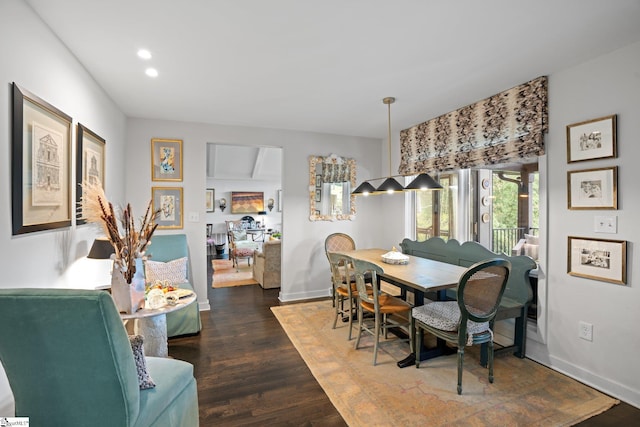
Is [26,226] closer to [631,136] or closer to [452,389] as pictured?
[452,389]

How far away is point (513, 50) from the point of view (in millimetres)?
2227

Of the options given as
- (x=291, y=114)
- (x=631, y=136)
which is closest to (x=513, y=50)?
(x=631, y=136)

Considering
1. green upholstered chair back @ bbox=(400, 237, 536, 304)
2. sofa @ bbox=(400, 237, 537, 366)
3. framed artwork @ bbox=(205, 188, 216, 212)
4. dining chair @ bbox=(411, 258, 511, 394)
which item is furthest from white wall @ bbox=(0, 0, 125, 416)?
framed artwork @ bbox=(205, 188, 216, 212)

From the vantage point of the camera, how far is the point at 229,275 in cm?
623

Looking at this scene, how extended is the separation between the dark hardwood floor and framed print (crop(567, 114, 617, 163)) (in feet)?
5.99

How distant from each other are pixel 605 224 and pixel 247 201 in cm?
863

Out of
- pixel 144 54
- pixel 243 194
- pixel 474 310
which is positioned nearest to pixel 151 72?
pixel 144 54

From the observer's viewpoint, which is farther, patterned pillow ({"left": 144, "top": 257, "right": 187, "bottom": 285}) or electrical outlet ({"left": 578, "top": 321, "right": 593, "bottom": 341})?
patterned pillow ({"left": 144, "top": 257, "right": 187, "bottom": 285})

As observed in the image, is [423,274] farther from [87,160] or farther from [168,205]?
[168,205]

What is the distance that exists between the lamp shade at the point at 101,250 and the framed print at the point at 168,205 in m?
1.67

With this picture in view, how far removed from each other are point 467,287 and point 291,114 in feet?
8.96

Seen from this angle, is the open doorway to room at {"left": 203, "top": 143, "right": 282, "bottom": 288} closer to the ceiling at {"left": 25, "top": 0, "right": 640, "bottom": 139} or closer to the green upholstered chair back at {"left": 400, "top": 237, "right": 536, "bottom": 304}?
the green upholstered chair back at {"left": 400, "top": 237, "right": 536, "bottom": 304}

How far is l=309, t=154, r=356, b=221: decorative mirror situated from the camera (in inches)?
184

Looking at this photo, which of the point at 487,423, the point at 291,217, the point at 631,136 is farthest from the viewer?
the point at 291,217
